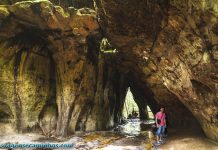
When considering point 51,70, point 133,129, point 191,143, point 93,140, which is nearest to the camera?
point 191,143

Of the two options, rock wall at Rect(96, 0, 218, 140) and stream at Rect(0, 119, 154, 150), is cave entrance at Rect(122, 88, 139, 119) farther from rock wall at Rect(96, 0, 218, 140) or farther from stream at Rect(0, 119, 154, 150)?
rock wall at Rect(96, 0, 218, 140)

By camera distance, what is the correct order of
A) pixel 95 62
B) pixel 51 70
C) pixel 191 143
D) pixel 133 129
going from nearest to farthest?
pixel 191 143
pixel 51 70
pixel 95 62
pixel 133 129

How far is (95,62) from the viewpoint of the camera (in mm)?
18844

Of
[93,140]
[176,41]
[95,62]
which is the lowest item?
[93,140]

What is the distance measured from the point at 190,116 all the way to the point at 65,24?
8.49 metres

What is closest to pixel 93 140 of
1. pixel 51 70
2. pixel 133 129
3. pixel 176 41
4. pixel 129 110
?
pixel 51 70

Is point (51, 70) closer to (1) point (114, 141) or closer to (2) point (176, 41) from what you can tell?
(1) point (114, 141)

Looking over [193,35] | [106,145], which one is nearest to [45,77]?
[106,145]

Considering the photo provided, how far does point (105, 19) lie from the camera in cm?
1417

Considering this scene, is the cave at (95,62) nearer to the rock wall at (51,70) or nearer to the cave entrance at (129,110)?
the rock wall at (51,70)

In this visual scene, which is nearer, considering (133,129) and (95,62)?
(95,62)

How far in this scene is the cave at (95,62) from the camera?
11586mm

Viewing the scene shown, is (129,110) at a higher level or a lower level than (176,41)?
lower

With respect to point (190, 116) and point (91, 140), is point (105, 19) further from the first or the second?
point (190, 116)
